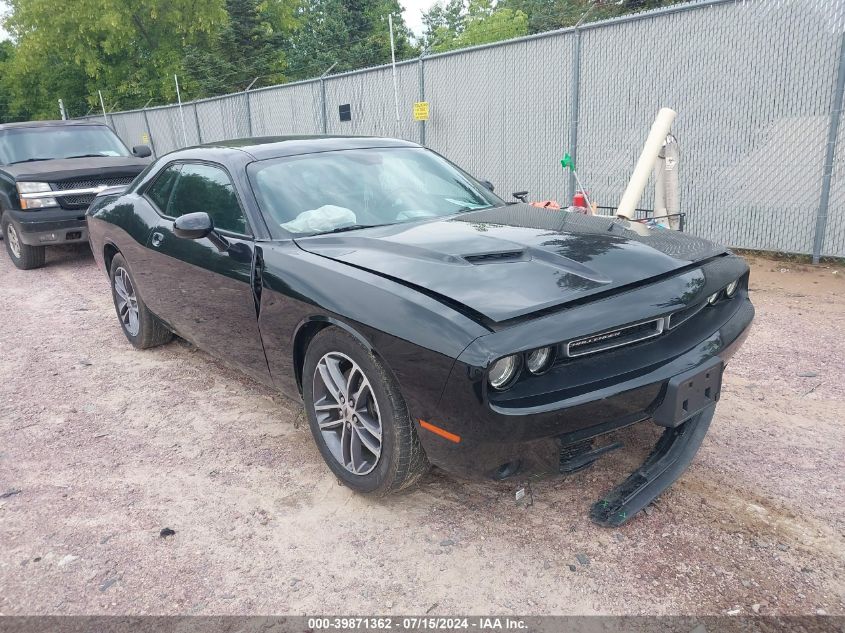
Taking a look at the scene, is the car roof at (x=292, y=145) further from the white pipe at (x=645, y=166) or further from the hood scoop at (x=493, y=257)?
the white pipe at (x=645, y=166)

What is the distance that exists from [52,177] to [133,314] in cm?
396

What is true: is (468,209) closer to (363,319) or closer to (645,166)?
(363,319)

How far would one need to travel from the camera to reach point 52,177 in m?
7.96

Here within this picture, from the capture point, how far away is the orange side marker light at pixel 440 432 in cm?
235

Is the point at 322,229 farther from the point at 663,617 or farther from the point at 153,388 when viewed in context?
the point at 663,617

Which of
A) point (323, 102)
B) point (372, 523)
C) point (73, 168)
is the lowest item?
point (372, 523)

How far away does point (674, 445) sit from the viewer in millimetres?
2877

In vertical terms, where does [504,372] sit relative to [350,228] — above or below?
below

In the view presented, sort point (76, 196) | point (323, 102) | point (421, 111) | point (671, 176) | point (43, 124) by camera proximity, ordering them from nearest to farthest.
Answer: point (671, 176) < point (76, 196) < point (43, 124) < point (421, 111) < point (323, 102)

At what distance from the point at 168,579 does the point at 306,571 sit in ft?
1.72

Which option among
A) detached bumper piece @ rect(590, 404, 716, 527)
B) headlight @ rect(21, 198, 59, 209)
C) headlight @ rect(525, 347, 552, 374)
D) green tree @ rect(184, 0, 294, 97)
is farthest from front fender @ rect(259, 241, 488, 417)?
green tree @ rect(184, 0, 294, 97)

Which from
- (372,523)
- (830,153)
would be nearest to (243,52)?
(830,153)

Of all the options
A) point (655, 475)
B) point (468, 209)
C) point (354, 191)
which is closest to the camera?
point (655, 475)

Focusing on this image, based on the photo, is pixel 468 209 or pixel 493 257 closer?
pixel 493 257
